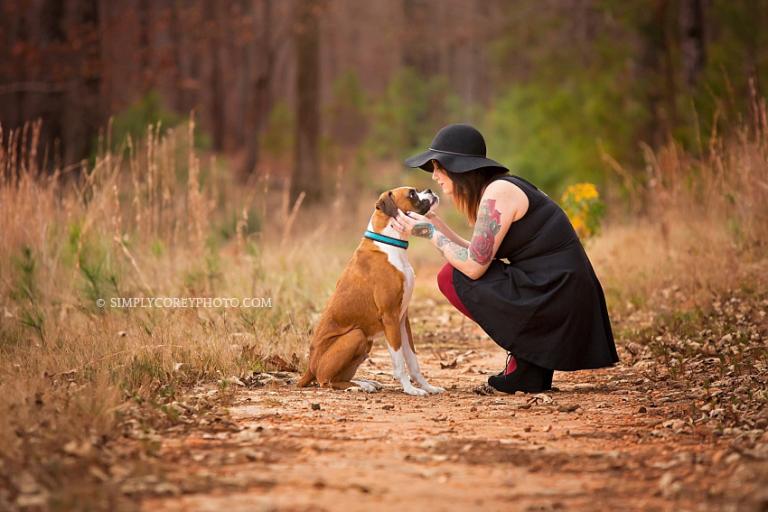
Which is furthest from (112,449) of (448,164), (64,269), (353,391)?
(64,269)

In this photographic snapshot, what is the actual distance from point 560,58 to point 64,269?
13.4m

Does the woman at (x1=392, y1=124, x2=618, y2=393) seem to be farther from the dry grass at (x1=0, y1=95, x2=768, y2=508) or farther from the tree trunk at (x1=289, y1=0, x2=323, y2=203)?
the tree trunk at (x1=289, y1=0, x2=323, y2=203)

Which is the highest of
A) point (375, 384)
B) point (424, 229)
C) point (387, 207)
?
point (387, 207)

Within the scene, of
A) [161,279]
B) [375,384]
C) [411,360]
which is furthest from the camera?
[161,279]

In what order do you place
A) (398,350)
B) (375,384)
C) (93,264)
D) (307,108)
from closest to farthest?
(398,350) → (375,384) → (93,264) → (307,108)

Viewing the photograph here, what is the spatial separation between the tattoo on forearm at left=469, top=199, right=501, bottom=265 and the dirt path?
95 centimetres

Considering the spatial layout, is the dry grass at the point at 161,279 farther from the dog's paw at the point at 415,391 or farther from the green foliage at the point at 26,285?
the dog's paw at the point at 415,391

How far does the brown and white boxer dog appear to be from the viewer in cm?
616

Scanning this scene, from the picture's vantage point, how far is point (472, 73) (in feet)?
164

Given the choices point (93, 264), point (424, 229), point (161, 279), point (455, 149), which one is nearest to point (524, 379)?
point (424, 229)

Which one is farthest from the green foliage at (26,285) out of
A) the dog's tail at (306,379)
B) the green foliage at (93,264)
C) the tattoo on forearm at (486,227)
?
the tattoo on forearm at (486,227)

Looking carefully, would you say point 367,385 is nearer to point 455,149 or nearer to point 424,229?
point 424,229

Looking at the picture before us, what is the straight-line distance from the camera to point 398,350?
617 cm

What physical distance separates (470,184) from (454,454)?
91.3 inches
